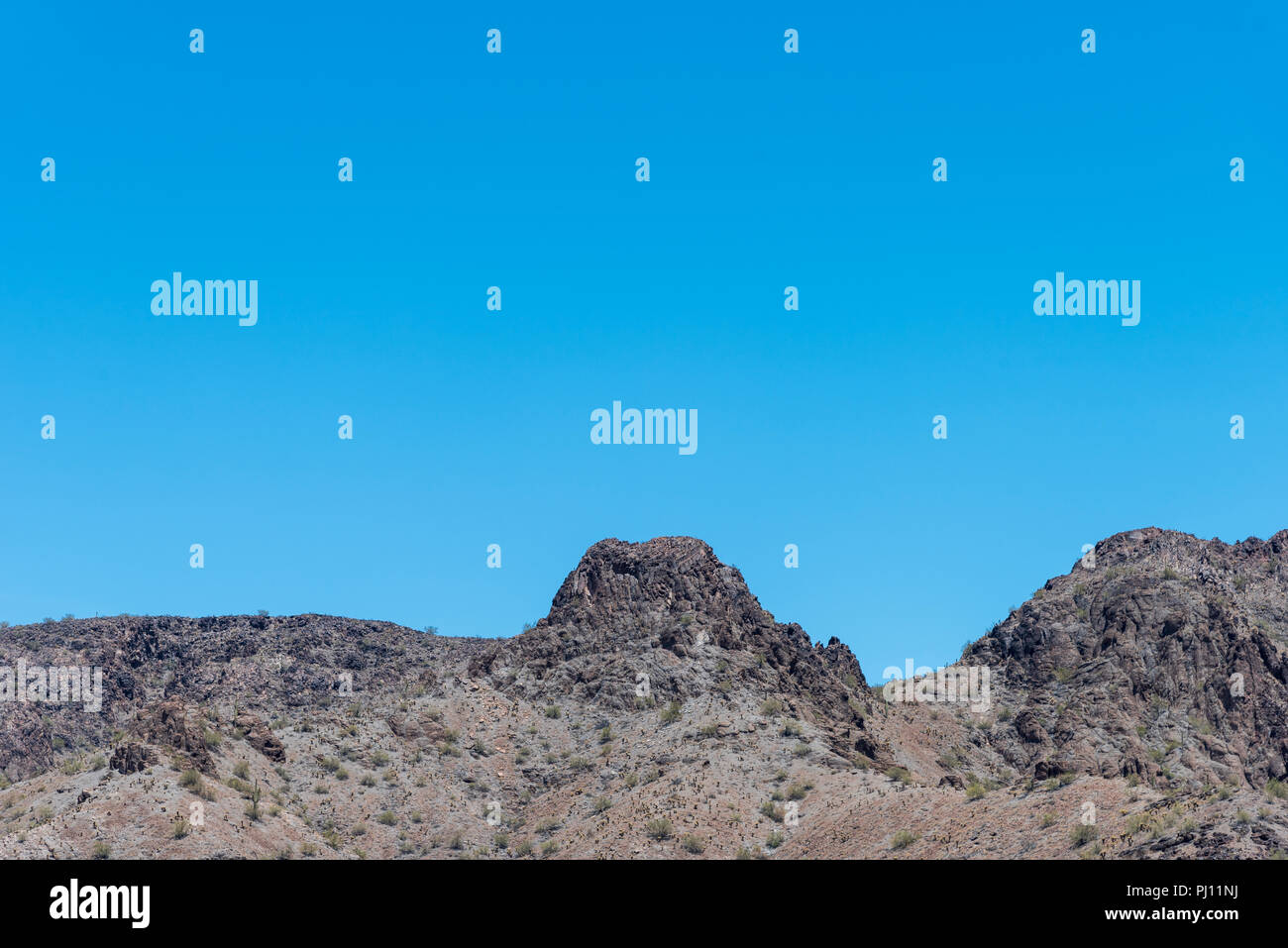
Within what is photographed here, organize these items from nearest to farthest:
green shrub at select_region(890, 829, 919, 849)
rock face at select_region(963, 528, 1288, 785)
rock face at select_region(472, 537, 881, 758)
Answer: green shrub at select_region(890, 829, 919, 849)
rock face at select_region(963, 528, 1288, 785)
rock face at select_region(472, 537, 881, 758)

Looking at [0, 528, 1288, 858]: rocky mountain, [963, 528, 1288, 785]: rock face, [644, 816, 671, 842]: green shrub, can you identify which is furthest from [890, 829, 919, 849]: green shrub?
[963, 528, 1288, 785]: rock face

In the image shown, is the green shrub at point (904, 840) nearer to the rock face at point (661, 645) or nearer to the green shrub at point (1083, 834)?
the green shrub at point (1083, 834)

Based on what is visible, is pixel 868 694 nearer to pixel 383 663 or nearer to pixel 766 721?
pixel 766 721

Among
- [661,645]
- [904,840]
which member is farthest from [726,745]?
[904,840]

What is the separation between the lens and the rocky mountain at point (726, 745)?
6944cm

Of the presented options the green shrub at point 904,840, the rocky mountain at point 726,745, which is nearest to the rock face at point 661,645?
the rocky mountain at point 726,745

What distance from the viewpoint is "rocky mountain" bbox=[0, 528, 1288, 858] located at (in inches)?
2734

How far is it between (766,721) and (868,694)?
2191 cm

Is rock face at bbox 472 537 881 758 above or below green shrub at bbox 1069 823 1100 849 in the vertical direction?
above

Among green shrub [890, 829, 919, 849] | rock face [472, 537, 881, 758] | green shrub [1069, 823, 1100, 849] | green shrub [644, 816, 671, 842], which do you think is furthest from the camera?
rock face [472, 537, 881, 758]

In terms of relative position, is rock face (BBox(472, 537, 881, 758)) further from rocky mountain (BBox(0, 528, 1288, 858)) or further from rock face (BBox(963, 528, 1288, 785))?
rock face (BBox(963, 528, 1288, 785))

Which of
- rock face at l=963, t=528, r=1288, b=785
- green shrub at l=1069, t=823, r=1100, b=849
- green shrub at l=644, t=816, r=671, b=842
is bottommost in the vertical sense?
green shrub at l=644, t=816, r=671, b=842

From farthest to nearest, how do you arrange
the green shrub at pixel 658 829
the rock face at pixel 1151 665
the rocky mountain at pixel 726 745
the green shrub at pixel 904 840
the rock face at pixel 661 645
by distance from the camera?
the rock face at pixel 661 645
the rock face at pixel 1151 665
the green shrub at pixel 658 829
the rocky mountain at pixel 726 745
the green shrub at pixel 904 840
